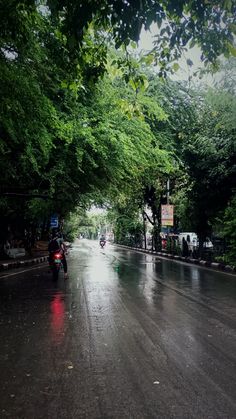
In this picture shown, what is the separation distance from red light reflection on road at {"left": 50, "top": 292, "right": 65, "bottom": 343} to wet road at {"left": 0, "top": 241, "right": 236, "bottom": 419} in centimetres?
2

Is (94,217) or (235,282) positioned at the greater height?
(94,217)

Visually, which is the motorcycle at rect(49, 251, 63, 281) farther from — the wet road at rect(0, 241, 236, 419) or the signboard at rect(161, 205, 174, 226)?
the signboard at rect(161, 205, 174, 226)

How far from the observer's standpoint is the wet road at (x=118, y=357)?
4.05 m

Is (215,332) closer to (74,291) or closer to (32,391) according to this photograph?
(32,391)

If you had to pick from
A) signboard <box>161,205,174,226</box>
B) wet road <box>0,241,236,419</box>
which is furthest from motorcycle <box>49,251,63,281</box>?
signboard <box>161,205,174,226</box>

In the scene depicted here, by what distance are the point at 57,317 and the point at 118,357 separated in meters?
3.15

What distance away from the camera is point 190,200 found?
90.6 ft

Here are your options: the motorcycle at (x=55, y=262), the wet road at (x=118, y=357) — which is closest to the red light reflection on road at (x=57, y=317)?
the wet road at (x=118, y=357)

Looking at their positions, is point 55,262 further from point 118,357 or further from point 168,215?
point 168,215

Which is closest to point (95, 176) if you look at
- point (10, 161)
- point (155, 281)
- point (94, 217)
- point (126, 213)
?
point (10, 161)

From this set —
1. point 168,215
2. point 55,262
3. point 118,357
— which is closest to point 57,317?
point 118,357

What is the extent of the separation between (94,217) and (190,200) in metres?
127

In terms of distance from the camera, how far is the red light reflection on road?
6930 millimetres

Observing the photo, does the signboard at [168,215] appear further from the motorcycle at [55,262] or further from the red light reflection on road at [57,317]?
the red light reflection on road at [57,317]
